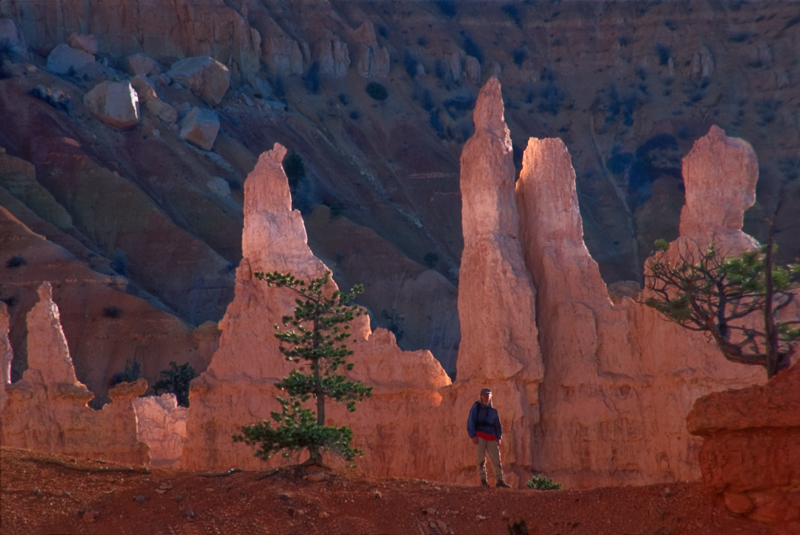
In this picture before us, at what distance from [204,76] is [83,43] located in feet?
26.8

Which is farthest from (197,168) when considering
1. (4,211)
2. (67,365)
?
(67,365)

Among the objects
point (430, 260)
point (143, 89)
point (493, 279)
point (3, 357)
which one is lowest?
point (3, 357)

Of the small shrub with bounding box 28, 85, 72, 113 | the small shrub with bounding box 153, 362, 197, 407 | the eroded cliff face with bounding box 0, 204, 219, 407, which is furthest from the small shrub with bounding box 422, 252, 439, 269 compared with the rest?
the small shrub with bounding box 28, 85, 72, 113

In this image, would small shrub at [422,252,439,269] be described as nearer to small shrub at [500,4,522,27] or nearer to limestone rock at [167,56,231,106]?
limestone rock at [167,56,231,106]

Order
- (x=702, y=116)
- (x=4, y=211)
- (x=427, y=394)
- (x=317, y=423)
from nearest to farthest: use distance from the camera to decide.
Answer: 1. (x=317, y=423)
2. (x=427, y=394)
3. (x=4, y=211)
4. (x=702, y=116)

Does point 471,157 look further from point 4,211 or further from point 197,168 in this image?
point 197,168

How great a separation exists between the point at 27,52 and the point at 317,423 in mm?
60550

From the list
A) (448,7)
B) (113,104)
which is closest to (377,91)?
(448,7)

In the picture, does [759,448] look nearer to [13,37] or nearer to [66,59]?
[66,59]

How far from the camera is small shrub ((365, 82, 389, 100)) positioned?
262 ft

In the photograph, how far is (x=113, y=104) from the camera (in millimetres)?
64312

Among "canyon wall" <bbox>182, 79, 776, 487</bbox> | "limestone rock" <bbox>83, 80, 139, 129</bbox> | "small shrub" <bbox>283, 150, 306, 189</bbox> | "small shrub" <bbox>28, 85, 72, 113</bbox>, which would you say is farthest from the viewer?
"small shrub" <bbox>283, 150, 306, 189</bbox>

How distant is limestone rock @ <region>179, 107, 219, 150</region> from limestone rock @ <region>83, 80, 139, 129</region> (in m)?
3.20

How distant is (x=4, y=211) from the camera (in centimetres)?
5188
